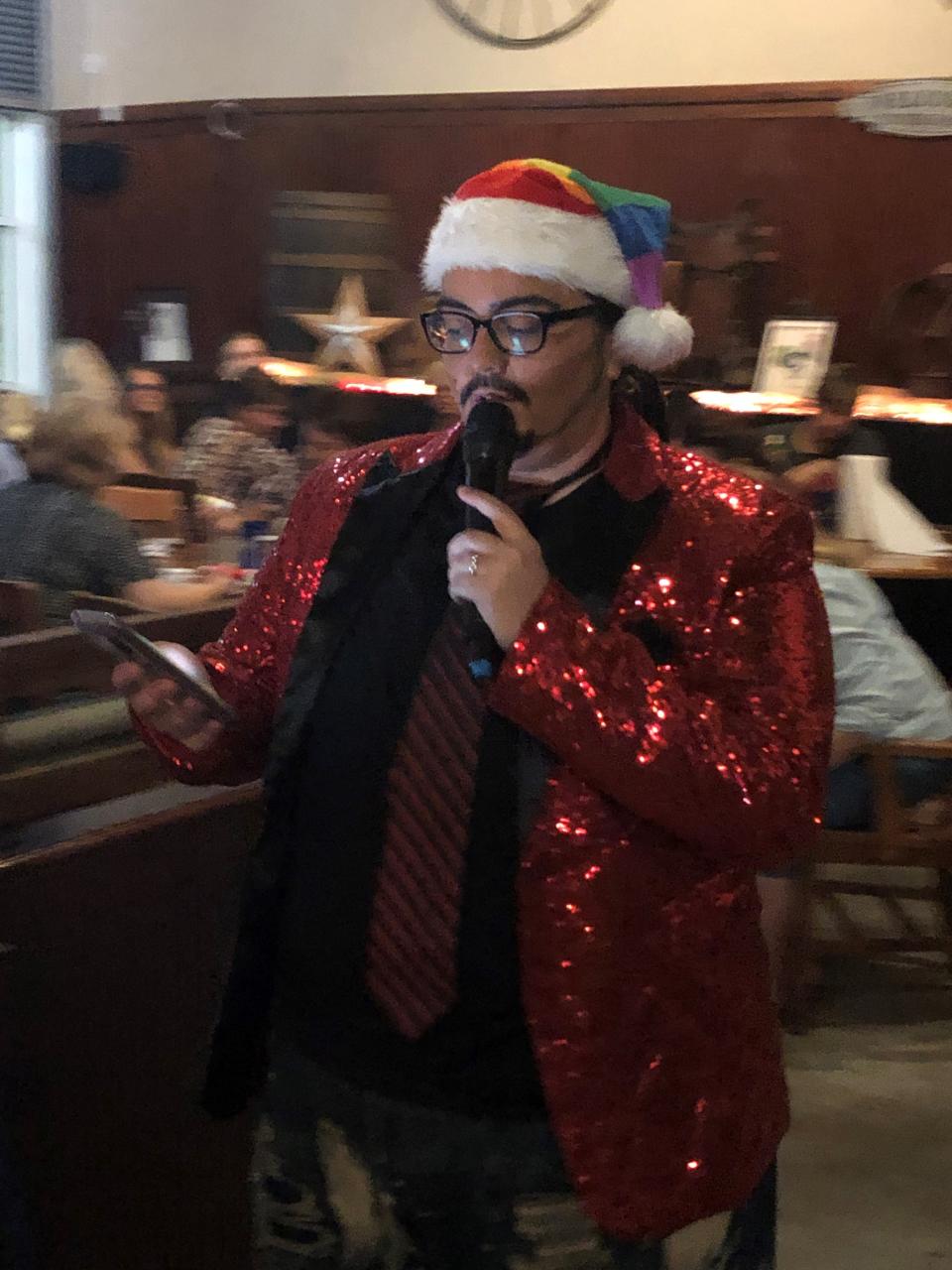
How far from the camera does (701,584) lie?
1.08 meters

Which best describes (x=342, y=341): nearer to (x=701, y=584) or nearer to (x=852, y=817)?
(x=852, y=817)

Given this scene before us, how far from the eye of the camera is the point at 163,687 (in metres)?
1.20

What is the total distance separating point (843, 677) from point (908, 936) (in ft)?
2.23

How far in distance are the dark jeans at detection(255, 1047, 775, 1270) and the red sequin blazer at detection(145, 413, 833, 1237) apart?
0.04 meters

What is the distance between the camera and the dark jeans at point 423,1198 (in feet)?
3.60

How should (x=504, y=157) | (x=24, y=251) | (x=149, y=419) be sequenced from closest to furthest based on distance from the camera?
(x=149, y=419)
(x=504, y=157)
(x=24, y=251)

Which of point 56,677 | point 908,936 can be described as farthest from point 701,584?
point 908,936

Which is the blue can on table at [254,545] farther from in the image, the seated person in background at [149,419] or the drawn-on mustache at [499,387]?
the drawn-on mustache at [499,387]

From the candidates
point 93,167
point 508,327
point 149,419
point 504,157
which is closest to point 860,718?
point 508,327

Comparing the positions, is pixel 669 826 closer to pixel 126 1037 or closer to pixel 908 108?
pixel 126 1037

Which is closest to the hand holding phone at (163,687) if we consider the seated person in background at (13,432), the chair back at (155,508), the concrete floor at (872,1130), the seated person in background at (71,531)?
the concrete floor at (872,1130)

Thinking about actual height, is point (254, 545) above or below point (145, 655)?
below

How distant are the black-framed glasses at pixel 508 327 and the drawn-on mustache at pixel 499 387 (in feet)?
0.08

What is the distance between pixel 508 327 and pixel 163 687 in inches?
16.5
